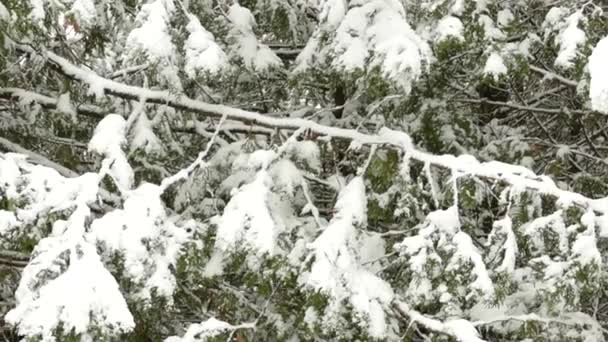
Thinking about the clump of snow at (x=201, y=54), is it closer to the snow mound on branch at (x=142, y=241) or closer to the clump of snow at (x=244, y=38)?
the snow mound on branch at (x=142, y=241)

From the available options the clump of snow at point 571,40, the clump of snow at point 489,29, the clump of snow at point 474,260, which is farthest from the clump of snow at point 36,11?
the clump of snow at point 571,40

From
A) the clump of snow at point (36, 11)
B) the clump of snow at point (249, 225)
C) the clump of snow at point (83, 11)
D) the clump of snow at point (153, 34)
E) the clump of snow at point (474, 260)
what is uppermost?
the clump of snow at point (36, 11)

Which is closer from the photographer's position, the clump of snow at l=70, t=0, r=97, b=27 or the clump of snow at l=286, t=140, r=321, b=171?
the clump of snow at l=70, t=0, r=97, b=27

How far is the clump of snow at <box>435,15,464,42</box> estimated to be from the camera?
3.64 metres

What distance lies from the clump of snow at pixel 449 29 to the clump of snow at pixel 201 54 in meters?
1.21

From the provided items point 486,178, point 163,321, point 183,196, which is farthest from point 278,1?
point 163,321

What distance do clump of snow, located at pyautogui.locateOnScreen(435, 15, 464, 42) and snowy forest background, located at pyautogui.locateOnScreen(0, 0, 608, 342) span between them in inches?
0.5

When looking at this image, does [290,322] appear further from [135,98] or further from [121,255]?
[135,98]

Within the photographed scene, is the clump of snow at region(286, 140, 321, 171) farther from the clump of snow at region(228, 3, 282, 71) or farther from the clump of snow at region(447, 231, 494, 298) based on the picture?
the clump of snow at region(447, 231, 494, 298)

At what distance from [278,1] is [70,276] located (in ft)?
9.22

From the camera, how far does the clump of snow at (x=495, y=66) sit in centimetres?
390

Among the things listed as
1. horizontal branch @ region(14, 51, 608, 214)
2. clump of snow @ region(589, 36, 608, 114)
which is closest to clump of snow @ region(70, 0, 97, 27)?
horizontal branch @ region(14, 51, 608, 214)

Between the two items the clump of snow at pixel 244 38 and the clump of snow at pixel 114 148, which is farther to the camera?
the clump of snow at pixel 244 38

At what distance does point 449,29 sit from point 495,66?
445mm
